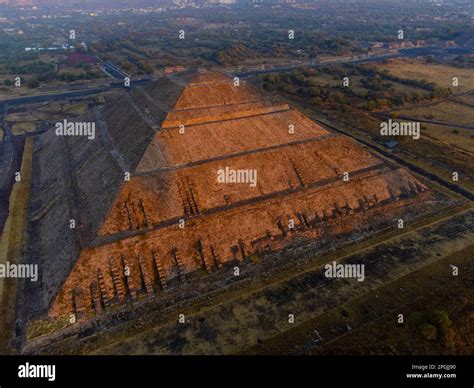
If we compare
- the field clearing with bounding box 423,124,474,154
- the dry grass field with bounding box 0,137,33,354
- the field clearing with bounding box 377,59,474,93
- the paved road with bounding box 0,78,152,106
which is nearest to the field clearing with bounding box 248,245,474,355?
the dry grass field with bounding box 0,137,33,354

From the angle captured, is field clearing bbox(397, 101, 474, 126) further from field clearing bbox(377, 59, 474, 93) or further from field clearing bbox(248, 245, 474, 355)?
field clearing bbox(248, 245, 474, 355)

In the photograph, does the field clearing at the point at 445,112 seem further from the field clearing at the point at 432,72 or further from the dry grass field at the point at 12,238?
the dry grass field at the point at 12,238

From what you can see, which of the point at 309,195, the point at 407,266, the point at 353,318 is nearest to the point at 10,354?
the point at 353,318

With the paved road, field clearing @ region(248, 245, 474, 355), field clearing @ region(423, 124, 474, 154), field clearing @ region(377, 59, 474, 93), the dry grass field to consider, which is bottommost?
field clearing @ region(248, 245, 474, 355)

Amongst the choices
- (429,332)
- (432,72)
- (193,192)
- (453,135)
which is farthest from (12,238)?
(432,72)

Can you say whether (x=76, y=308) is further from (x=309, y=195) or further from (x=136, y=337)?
(x=309, y=195)

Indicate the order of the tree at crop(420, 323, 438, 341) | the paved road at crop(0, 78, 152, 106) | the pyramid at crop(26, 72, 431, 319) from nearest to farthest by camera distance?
the tree at crop(420, 323, 438, 341) → the pyramid at crop(26, 72, 431, 319) → the paved road at crop(0, 78, 152, 106)
